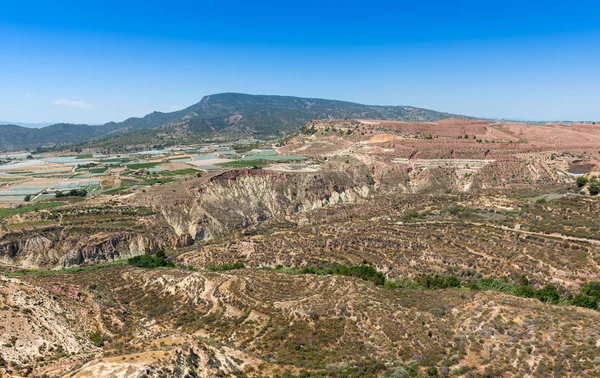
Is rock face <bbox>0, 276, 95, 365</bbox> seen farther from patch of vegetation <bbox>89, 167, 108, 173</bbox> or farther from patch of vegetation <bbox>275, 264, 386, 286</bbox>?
patch of vegetation <bbox>89, 167, 108, 173</bbox>

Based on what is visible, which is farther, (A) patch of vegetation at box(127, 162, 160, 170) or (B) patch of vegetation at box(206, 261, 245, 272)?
(A) patch of vegetation at box(127, 162, 160, 170)

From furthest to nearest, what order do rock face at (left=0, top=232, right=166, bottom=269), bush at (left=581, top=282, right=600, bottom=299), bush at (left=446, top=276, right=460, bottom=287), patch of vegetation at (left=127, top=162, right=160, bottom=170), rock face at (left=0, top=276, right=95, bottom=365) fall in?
1. patch of vegetation at (left=127, top=162, right=160, bottom=170)
2. rock face at (left=0, top=232, right=166, bottom=269)
3. bush at (left=446, top=276, right=460, bottom=287)
4. bush at (left=581, top=282, right=600, bottom=299)
5. rock face at (left=0, top=276, right=95, bottom=365)

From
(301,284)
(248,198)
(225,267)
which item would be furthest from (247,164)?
(301,284)

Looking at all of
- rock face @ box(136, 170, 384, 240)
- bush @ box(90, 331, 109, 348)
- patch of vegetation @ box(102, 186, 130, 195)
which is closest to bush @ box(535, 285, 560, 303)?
bush @ box(90, 331, 109, 348)

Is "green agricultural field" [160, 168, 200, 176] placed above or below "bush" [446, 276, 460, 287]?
above

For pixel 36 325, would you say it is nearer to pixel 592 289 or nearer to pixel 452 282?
pixel 452 282

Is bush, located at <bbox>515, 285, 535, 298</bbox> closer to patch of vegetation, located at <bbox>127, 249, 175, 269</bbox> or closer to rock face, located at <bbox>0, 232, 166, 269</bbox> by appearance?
patch of vegetation, located at <bbox>127, 249, 175, 269</bbox>

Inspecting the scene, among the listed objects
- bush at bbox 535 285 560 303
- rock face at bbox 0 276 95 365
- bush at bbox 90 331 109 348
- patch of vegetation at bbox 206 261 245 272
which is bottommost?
patch of vegetation at bbox 206 261 245 272

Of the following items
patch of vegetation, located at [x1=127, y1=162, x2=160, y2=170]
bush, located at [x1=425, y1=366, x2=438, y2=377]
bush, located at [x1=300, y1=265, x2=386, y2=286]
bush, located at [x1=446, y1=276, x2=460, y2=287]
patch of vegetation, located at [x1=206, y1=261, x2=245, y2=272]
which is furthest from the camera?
patch of vegetation, located at [x1=127, y1=162, x2=160, y2=170]

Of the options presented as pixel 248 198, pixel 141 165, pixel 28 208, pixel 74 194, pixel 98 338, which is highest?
pixel 141 165

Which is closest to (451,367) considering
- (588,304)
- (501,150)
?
(588,304)
